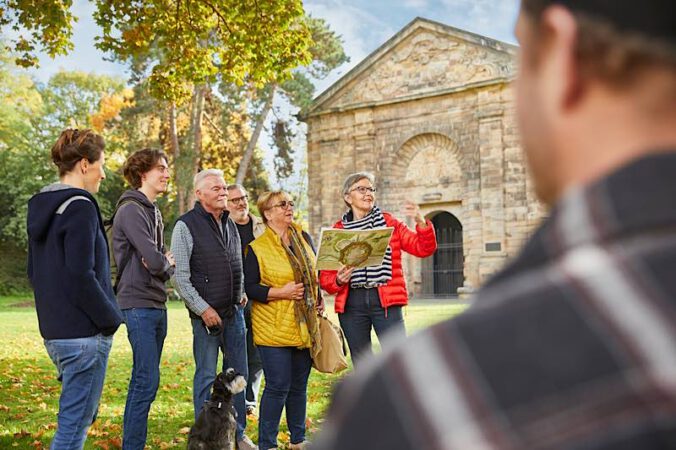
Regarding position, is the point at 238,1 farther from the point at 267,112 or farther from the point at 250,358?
the point at 267,112

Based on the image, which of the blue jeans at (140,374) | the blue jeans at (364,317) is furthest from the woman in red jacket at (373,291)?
the blue jeans at (140,374)

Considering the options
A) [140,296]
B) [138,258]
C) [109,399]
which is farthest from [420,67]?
[140,296]

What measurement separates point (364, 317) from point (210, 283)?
134 centimetres

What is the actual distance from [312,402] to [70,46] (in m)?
6.93

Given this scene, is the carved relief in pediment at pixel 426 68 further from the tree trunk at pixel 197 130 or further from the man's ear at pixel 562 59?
the man's ear at pixel 562 59

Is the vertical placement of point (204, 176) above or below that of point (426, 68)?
below

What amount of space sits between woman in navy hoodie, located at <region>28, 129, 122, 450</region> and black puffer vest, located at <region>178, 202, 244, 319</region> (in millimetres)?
1314

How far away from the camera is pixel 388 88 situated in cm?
2836

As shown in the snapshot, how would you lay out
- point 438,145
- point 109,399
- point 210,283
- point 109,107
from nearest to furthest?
point 210,283 < point 109,399 < point 438,145 < point 109,107

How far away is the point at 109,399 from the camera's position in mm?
8109

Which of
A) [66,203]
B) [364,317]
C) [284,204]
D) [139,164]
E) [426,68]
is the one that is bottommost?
[364,317]

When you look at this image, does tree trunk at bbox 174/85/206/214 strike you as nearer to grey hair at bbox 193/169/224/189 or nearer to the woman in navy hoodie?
grey hair at bbox 193/169/224/189

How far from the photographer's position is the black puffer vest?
17.9 feet

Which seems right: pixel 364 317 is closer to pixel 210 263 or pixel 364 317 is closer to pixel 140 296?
pixel 210 263
